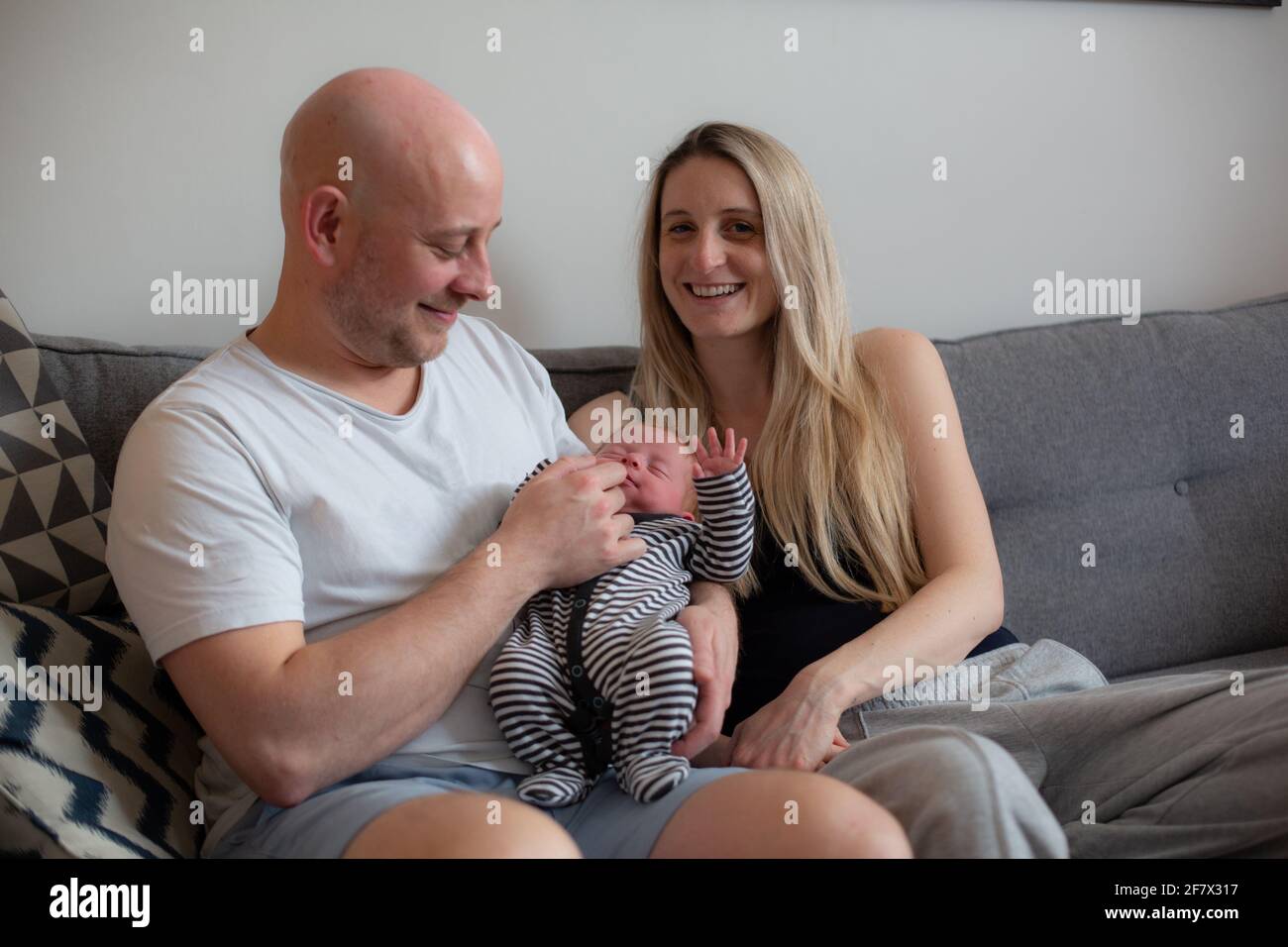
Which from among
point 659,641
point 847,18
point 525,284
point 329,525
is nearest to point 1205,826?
point 659,641

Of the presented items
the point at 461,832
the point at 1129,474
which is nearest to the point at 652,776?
the point at 461,832

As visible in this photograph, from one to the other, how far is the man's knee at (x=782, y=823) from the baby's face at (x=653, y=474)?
0.52m

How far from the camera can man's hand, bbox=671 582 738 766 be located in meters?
1.40

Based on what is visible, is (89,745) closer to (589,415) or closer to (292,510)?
(292,510)

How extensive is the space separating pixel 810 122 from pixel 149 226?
4.13 feet

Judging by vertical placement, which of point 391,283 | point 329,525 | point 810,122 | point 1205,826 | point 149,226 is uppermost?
point 810,122

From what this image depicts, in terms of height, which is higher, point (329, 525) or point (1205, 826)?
point (329, 525)

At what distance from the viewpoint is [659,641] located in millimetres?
1318

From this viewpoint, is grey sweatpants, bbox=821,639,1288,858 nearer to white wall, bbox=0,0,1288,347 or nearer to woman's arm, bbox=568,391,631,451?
woman's arm, bbox=568,391,631,451

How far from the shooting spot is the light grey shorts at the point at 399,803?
3.92ft

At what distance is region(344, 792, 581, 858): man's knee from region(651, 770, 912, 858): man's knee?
0.42 ft
